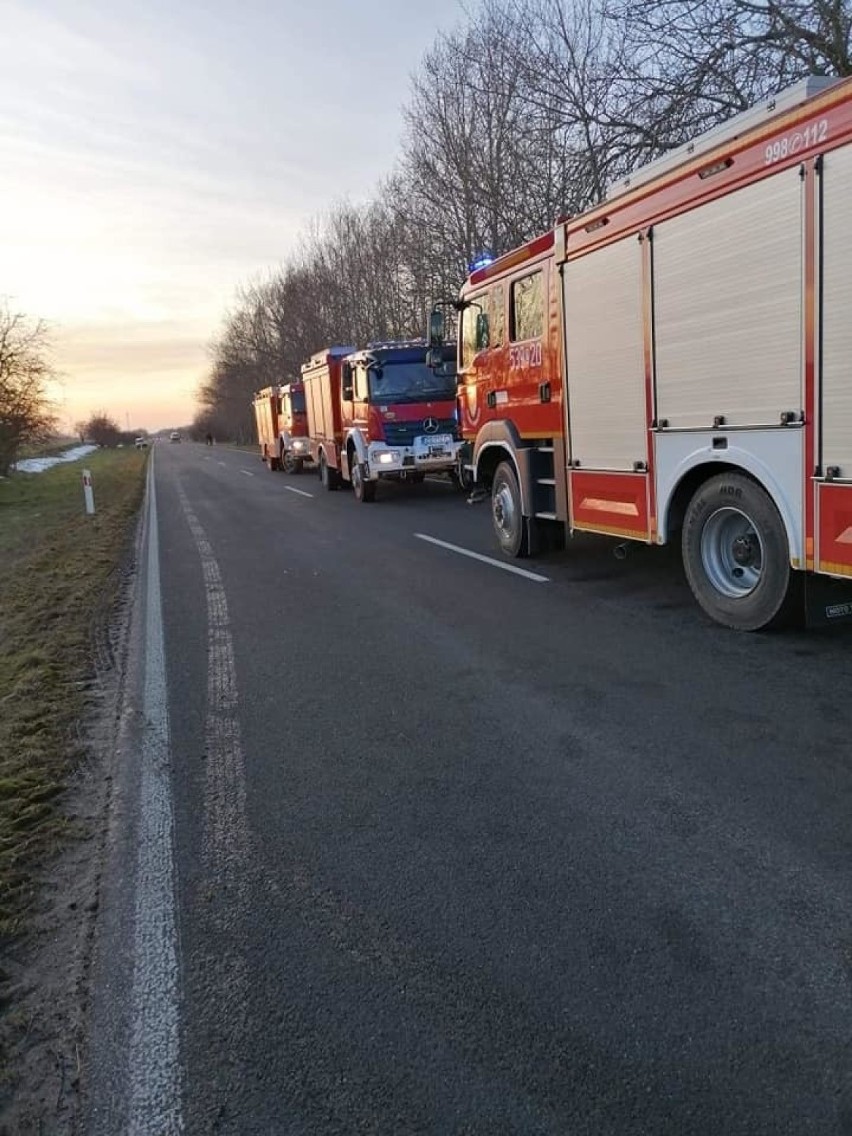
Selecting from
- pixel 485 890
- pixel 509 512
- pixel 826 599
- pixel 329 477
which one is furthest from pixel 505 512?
pixel 329 477

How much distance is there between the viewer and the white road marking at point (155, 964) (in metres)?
2.26

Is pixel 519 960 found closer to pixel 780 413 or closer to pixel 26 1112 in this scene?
pixel 26 1112

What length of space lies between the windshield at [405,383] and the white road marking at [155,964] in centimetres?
1338

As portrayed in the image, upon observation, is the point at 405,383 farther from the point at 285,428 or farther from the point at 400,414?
the point at 285,428

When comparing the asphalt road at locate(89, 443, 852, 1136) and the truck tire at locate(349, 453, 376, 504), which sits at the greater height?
the truck tire at locate(349, 453, 376, 504)

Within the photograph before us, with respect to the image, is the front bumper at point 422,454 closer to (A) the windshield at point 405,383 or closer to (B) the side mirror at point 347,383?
(A) the windshield at point 405,383

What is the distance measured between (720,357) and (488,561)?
14.8 feet

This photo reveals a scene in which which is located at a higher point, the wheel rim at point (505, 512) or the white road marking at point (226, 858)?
the wheel rim at point (505, 512)

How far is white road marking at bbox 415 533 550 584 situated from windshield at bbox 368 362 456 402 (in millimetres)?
5841

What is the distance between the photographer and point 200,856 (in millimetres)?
3533

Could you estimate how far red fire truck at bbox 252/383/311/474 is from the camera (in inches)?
1212

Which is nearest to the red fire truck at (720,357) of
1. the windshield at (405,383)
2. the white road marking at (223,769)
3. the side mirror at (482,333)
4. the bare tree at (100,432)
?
the side mirror at (482,333)

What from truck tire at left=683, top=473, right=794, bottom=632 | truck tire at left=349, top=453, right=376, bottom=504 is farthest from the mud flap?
truck tire at left=349, top=453, right=376, bottom=504

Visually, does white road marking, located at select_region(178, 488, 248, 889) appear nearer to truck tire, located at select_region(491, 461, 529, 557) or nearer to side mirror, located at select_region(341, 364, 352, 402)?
truck tire, located at select_region(491, 461, 529, 557)
